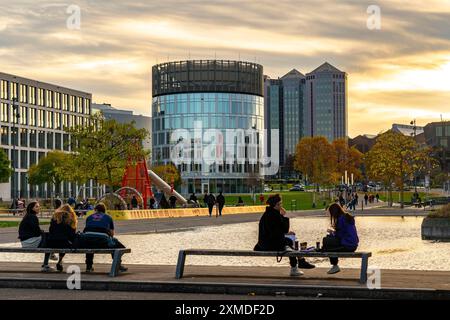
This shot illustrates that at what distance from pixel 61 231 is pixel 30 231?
3.47ft

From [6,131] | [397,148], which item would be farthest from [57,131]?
[397,148]

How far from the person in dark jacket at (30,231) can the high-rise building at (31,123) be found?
96714 millimetres

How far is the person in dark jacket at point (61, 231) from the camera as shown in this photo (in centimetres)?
1694

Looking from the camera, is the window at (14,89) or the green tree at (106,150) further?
the window at (14,89)

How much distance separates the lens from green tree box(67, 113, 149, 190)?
68.0 m

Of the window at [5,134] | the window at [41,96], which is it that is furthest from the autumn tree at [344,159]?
the window at [5,134]

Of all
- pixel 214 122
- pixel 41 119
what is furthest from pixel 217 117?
pixel 41 119

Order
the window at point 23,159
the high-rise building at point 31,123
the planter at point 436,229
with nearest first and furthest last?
1. the planter at point 436,229
2. the high-rise building at point 31,123
3. the window at point 23,159

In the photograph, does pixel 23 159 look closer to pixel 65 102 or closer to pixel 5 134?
pixel 5 134

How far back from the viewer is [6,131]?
389 ft

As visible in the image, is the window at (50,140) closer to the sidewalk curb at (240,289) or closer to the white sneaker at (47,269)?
the white sneaker at (47,269)

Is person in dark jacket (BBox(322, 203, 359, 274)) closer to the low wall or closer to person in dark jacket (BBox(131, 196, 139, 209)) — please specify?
the low wall

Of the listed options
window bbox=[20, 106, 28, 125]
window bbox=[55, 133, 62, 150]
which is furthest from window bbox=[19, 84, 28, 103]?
window bbox=[55, 133, 62, 150]

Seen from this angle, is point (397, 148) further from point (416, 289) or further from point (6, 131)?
point (416, 289)
